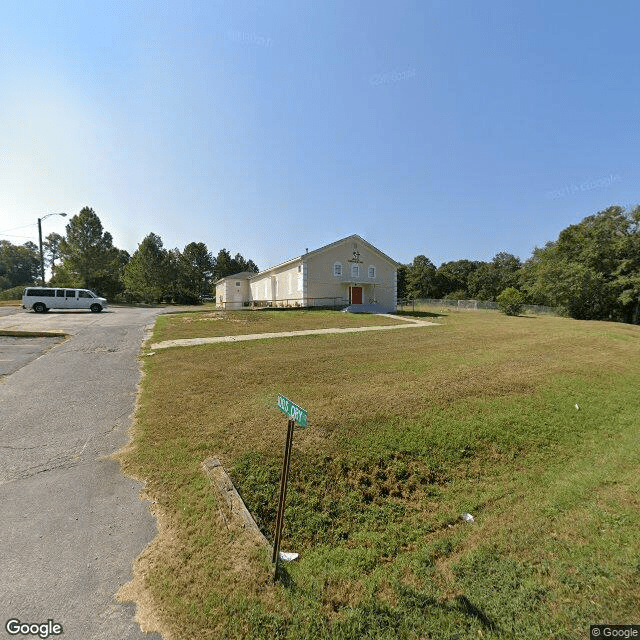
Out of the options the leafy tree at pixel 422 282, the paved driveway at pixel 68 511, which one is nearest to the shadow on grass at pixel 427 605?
the paved driveway at pixel 68 511

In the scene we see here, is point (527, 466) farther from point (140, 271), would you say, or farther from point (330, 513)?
point (140, 271)

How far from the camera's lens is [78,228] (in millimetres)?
39594

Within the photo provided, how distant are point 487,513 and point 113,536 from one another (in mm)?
4071

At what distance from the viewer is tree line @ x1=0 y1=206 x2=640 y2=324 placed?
104ft

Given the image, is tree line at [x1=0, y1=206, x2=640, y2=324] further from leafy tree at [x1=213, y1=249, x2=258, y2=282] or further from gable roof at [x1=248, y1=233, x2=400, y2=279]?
gable roof at [x1=248, y1=233, x2=400, y2=279]

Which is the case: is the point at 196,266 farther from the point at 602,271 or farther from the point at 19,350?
the point at 602,271

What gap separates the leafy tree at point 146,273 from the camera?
50.8m

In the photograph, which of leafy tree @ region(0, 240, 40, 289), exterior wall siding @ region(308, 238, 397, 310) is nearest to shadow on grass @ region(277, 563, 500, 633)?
exterior wall siding @ region(308, 238, 397, 310)

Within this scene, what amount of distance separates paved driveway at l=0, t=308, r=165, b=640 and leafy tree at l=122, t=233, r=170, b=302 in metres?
49.5

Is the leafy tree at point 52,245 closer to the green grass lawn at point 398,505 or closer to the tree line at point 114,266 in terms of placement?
the tree line at point 114,266

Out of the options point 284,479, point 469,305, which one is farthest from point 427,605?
point 469,305

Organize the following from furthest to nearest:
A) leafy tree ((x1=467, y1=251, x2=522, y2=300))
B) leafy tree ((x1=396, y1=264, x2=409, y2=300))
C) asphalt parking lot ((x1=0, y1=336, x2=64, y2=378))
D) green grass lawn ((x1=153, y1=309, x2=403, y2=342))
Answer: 1. leafy tree ((x1=396, y1=264, x2=409, y2=300))
2. leafy tree ((x1=467, y1=251, x2=522, y2=300))
3. green grass lawn ((x1=153, y1=309, x2=403, y2=342))
4. asphalt parking lot ((x1=0, y1=336, x2=64, y2=378))

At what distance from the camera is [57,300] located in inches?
921

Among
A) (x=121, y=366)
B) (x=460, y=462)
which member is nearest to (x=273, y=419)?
(x=460, y=462)
